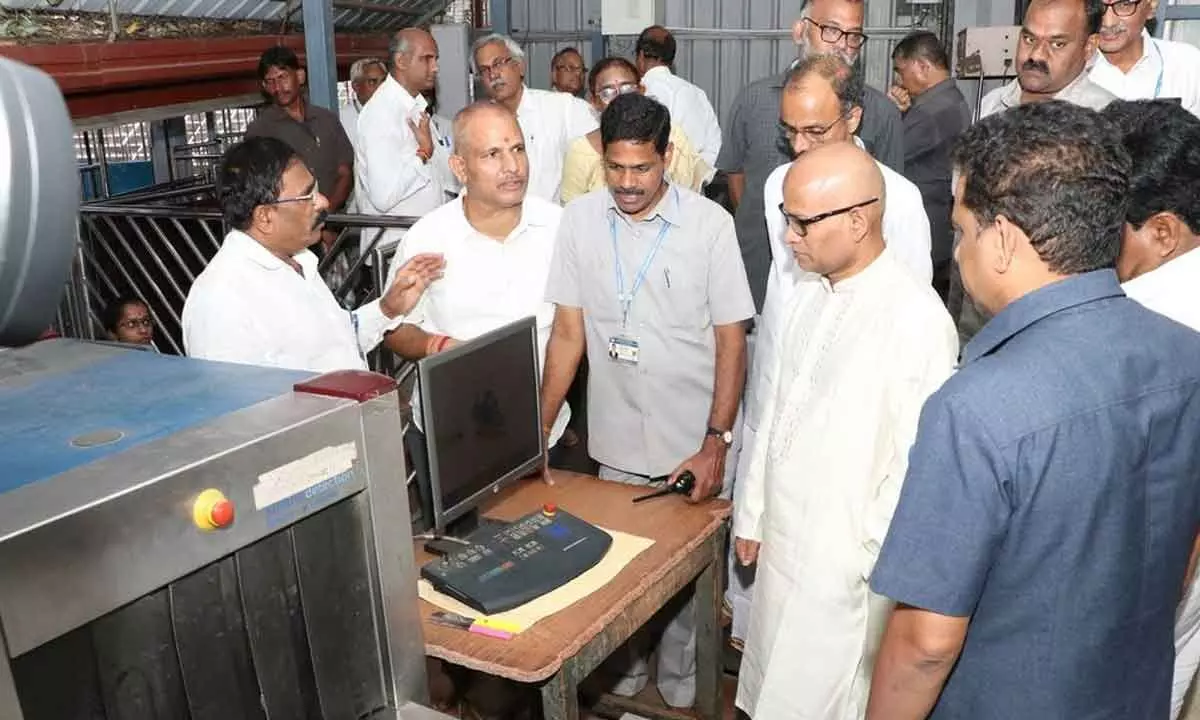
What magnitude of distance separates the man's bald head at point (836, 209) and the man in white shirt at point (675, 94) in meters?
3.50

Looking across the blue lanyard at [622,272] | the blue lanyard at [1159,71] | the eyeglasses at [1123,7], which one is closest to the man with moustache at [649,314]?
the blue lanyard at [622,272]

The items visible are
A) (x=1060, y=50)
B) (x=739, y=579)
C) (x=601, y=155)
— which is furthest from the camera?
(x=601, y=155)

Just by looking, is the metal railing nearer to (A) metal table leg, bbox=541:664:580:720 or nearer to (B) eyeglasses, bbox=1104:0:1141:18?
(A) metal table leg, bbox=541:664:580:720

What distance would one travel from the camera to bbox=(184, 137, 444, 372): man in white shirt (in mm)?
2447

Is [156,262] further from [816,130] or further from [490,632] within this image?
[490,632]

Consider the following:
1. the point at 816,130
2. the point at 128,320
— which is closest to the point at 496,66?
the point at 128,320

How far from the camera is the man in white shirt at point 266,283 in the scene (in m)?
2.45

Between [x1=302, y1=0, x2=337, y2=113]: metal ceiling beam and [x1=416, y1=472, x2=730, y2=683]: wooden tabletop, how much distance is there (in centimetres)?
354

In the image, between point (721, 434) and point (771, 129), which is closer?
point (721, 434)

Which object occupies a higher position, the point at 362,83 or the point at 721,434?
the point at 362,83

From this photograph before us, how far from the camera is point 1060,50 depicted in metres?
3.28

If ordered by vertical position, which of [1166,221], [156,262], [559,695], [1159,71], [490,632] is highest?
[1159,71]

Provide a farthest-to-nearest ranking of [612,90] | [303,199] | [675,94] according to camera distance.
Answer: [675,94] → [612,90] → [303,199]

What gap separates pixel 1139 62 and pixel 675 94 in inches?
102
